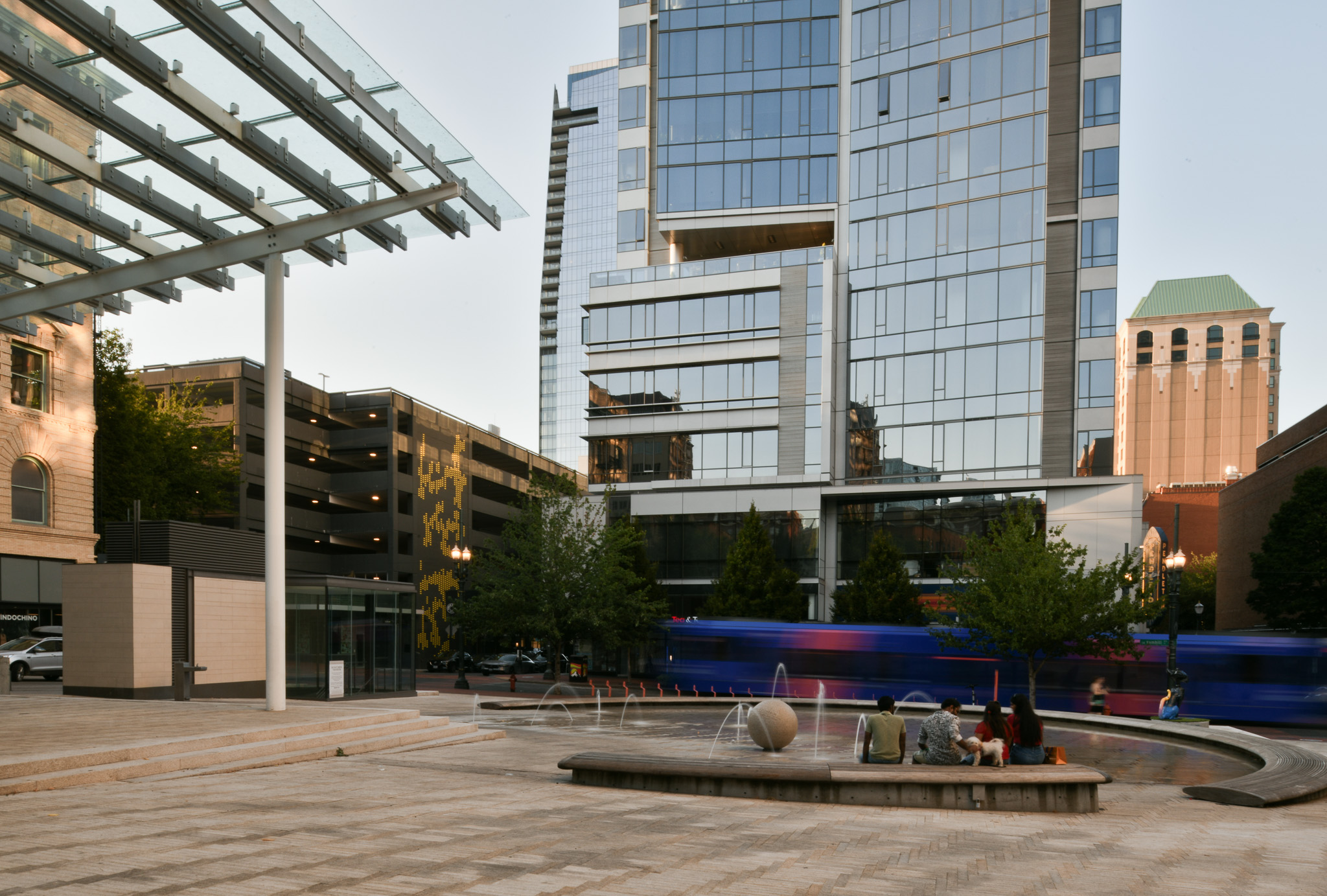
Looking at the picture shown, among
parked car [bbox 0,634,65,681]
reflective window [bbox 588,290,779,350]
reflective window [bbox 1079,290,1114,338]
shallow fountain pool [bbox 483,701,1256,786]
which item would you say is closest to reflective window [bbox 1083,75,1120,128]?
reflective window [bbox 1079,290,1114,338]

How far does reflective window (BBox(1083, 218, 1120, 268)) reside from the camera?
47.5 metres

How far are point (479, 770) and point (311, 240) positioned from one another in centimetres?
891

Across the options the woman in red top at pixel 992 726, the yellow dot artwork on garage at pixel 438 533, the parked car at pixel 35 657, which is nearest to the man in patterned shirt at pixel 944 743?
the woman in red top at pixel 992 726

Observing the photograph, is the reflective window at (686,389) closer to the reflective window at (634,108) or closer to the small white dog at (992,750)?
the reflective window at (634,108)

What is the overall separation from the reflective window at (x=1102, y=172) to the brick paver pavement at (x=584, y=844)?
4194 cm

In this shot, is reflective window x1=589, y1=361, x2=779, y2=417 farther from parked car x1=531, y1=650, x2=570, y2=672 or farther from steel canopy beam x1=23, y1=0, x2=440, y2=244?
steel canopy beam x1=23, y1=0, x2=440, y2=244

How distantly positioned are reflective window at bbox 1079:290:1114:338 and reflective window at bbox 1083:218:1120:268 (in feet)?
4.98

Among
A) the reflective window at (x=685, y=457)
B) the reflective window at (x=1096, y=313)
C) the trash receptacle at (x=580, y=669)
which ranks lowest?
the trash receptacle at (x=580, y=669)

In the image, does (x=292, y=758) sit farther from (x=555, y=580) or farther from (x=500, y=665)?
(x=500, y=665)

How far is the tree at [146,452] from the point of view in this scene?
141 feet

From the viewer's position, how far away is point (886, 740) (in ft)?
43.6

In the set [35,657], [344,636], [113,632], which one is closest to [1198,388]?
[344,636]

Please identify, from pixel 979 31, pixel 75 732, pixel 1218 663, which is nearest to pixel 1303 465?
pixel 1218 663

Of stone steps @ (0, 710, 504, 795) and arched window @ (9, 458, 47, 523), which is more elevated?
arched window @ (9, 458, 47, 523)
